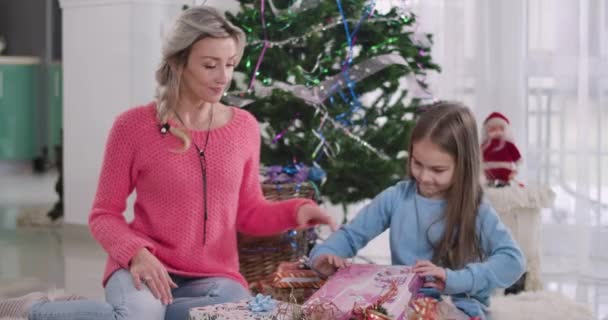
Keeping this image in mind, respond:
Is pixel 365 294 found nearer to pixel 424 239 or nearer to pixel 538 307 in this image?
pixel 424 239

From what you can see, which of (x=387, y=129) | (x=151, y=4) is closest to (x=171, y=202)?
(x=387, y=129)

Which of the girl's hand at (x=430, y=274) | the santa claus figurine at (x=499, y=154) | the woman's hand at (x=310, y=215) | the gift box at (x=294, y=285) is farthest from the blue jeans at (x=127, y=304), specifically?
the santa claus figurine at (x=499, y=154)

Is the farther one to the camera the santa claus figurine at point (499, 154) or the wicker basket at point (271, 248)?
the santa claus figurine at point (499, 154)

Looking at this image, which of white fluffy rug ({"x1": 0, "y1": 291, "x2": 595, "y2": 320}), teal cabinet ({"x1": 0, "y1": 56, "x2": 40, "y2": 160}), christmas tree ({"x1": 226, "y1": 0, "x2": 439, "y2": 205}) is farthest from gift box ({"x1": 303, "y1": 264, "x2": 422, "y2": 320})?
teal cabinet ({"x1": 0, "y1": 56, "x2": 40, "y2": 160})

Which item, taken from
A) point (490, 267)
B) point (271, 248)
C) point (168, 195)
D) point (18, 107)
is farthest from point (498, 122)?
point (18, 107)

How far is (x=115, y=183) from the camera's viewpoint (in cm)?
198

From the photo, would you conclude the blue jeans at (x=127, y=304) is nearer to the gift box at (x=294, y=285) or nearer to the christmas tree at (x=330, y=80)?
the gift box at (x=294, y=285)

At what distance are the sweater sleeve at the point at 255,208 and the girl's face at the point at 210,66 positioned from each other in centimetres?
16

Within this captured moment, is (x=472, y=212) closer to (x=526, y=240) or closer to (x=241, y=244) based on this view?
(x=241, y=244)

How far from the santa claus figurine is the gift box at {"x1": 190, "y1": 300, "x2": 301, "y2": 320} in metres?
1.64

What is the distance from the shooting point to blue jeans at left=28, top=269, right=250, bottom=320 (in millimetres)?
1799

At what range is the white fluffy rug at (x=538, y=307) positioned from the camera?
2.68 meters

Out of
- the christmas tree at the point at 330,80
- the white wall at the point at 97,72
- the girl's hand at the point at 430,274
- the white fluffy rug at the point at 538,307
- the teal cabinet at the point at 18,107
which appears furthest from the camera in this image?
the teal cabinet at the point at 18,107

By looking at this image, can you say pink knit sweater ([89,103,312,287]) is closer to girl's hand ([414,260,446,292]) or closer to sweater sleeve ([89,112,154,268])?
sweater sleeve ([89,112,154,268])
